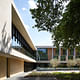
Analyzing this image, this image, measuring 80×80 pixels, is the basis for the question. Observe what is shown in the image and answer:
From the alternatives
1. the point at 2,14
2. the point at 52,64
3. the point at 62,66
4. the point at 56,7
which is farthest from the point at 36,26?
the point at 62,66

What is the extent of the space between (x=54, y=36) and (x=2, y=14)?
6456mm

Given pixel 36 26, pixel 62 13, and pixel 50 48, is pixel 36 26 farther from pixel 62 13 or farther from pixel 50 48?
pixel 50 48

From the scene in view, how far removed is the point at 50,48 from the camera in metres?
49.0

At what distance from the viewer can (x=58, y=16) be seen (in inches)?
479

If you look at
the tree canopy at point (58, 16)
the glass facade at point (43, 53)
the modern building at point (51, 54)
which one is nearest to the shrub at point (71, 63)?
the modern building at point (51, 54)

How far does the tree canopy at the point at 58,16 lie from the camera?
401 inches

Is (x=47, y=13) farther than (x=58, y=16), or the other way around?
(x=58, y=16)

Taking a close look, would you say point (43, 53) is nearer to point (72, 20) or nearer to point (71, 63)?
point (71, 63)

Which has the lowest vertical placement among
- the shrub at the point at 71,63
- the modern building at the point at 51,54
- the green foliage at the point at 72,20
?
the shrub at the point at 71,63

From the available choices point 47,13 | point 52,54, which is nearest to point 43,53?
point 52,54

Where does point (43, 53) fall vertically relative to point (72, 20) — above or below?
below

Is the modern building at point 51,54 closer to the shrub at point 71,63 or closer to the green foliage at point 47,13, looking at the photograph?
the shrub at point 71,63

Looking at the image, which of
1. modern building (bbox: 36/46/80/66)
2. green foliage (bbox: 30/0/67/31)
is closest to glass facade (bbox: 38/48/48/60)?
modern building (bbox: 36/46/80/66)

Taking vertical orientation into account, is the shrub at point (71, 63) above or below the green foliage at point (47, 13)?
below
